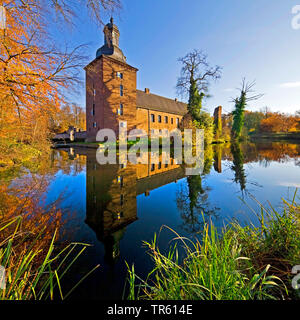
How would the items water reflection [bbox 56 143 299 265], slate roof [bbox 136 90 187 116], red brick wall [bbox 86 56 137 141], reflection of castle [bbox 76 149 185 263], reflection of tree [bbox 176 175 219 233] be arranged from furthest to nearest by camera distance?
1. slate roof [bbox 136 90 187 116]
2. red brick wall [bbox 86 56 137 141]
3. reflection of tree [bbox 176 175 219 233]
4. water reflection [bbox 56 143 299 265]
5. reflection of castle [bbox 76 149 185 263]

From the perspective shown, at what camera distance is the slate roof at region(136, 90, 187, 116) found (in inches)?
1038

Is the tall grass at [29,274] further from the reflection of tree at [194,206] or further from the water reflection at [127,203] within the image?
the reflection of tree at [194,206]

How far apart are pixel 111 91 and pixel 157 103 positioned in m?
12.2

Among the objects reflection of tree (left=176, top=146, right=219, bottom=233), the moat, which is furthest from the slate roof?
reflection of tree (left=176, top=146, right=219, bottom=233)

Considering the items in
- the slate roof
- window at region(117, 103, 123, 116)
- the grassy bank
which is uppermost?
the slate roof

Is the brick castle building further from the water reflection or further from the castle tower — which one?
the water reflection

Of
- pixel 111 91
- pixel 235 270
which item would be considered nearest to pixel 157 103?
pixel 111 91

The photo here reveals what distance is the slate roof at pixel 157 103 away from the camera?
86.5ft

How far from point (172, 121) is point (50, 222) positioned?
31.4 meters

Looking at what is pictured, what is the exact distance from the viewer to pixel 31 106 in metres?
3.10

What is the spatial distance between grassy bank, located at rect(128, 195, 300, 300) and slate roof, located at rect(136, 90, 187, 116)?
84.0 feet

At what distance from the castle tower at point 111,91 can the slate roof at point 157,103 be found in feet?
12.5
